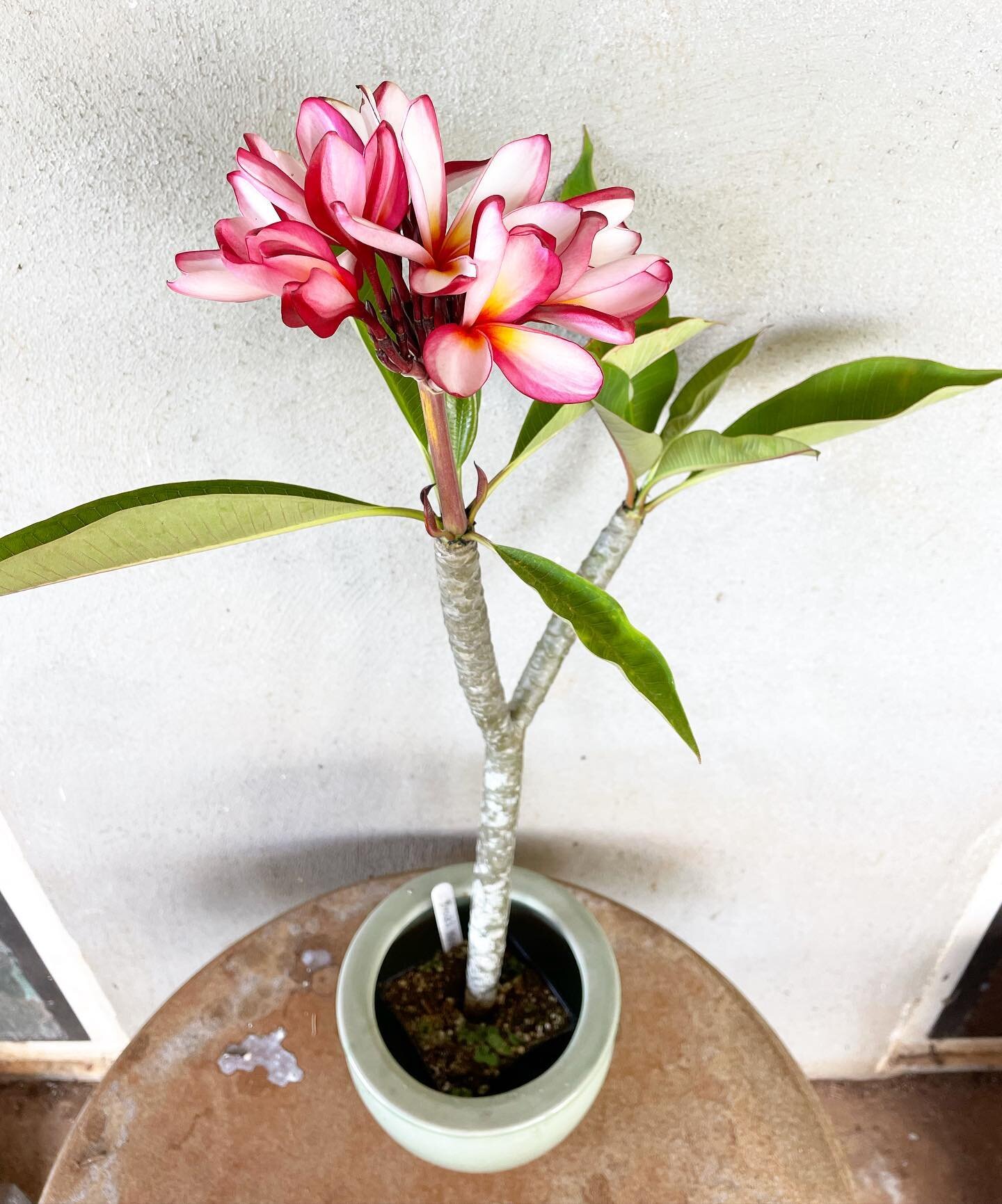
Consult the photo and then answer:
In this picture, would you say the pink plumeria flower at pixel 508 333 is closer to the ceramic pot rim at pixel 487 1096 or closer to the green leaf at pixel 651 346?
the green leaf at pixel 651 346

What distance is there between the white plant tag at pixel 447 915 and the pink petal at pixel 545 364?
0.53m

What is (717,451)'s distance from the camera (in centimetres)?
53

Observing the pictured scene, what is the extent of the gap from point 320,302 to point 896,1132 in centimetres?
155

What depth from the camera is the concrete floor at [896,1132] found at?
131cm

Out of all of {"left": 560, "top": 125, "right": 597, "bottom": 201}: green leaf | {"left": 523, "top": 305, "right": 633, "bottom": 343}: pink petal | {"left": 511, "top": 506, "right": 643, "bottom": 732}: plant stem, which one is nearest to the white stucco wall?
{"left": 560, "top": 125, "right": 597, "bottom": 201}: green leaf

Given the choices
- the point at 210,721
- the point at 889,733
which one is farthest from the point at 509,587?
the point at 889,733

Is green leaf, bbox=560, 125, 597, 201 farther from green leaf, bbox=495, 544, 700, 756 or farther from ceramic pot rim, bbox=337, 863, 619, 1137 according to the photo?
ceramic pot rim, bbox=337, 863, 619, 1137

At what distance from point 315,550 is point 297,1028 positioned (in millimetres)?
497

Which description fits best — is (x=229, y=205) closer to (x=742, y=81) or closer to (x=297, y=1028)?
(x=742, y=81)

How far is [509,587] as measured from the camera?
2.63 feet

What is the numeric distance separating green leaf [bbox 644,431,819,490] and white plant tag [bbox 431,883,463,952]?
419 millimetres

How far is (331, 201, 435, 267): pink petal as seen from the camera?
1.14ft

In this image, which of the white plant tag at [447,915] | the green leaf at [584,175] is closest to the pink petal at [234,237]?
the green leaf at [584,175]

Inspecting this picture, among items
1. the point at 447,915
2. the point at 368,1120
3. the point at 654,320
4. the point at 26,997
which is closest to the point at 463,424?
the point at 654,320
